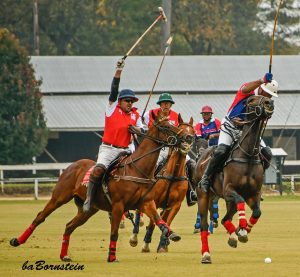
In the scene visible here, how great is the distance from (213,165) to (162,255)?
4.87 feet

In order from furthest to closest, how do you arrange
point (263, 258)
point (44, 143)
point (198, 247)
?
1. point (44, 143)
2. point (198, 247)
3. point (263, 258)

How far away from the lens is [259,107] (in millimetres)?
16219

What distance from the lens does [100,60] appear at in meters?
59.1

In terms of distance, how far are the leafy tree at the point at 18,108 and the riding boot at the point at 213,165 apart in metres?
33.1

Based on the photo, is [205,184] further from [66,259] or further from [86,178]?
[66,259]

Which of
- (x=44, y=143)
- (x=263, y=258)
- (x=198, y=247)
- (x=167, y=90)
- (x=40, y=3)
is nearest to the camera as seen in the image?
(x=263, y=258)

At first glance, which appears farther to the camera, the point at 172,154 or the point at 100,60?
the point at 100,60

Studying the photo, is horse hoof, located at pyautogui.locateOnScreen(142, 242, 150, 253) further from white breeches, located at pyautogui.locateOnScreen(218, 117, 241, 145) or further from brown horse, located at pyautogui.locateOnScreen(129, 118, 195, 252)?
white breeches, located at pyautogui.locateOnScreen(218, 117, 241, 145)

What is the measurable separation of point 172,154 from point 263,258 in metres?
3.12

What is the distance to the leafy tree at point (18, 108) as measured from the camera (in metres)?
50.1

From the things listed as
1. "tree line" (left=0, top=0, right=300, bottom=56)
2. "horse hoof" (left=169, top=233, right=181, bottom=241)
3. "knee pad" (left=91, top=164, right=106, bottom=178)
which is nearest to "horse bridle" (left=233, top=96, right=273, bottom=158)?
"horse hoof" (left=169, top=233, right=181, bottom=241)

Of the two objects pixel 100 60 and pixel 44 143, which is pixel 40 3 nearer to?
pixel 100 60

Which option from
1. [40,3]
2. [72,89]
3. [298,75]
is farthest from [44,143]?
[40,3]
